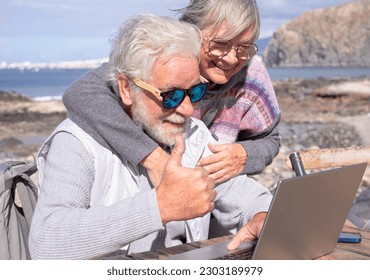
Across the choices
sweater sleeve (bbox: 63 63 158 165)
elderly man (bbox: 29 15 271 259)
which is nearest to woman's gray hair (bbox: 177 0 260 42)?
elderly man (bbox: 29 15 271 259)

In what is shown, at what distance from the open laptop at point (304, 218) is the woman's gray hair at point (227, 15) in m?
1.16

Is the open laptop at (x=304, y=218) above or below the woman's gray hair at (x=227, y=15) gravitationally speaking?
below

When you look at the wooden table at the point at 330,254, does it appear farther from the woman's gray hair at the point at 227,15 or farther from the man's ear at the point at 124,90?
the woman's gray hair at the point at 227,15

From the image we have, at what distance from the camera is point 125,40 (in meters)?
2.33

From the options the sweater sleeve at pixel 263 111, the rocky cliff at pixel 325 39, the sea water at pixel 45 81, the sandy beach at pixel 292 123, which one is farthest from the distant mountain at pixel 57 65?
the sweater sleeve at pixel 263 111

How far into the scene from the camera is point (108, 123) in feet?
7.60

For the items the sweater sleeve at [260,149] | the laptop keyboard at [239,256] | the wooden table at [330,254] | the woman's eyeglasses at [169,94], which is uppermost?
A: the woman's eyeglasses at [169,94]

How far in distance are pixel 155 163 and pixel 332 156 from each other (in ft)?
4.54

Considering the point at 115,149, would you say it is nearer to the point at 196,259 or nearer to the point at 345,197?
the point at 196,259

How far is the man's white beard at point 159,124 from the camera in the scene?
7.63ft

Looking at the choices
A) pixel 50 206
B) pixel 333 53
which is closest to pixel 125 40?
pixel 50 206

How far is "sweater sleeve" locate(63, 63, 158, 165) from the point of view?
2.32 meters

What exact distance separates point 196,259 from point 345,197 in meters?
0.47

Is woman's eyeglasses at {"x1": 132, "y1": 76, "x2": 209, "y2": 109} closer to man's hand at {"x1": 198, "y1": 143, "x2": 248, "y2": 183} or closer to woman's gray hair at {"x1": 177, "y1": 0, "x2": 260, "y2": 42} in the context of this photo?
man's hand at {"x1": 198, "y1": 143, "x2": 248, "y2": 183}
